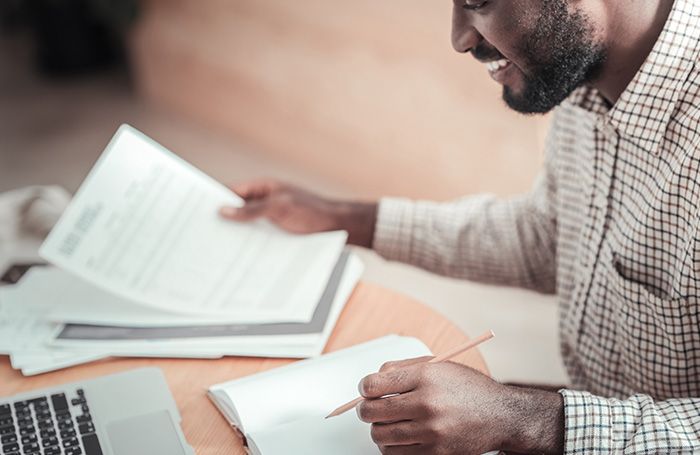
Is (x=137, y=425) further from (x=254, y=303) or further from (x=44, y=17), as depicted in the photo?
(x=44, y=17)

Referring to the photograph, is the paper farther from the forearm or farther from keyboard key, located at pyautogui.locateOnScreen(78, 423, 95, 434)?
the forearm

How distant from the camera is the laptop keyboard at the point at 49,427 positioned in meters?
1.02

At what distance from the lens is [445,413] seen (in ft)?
3.16

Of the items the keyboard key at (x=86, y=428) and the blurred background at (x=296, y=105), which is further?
the blurred background at (x=296, y=105)

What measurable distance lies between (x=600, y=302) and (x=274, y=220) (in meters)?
0.44

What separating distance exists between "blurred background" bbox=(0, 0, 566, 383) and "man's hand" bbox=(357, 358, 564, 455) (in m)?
1.08

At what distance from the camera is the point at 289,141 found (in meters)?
3.04

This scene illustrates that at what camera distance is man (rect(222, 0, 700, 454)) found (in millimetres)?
990

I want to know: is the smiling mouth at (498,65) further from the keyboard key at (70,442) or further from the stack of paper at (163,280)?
the keyboard key at (70,442)

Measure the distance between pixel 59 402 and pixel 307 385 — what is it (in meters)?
0.27

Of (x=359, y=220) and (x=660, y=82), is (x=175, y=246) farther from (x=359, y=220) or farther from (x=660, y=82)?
(x=660, y=82)

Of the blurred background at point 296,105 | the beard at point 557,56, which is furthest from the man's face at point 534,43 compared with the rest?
the blurred background at point 296,105

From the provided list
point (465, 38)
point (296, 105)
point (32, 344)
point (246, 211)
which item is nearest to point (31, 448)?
point (32, 344)

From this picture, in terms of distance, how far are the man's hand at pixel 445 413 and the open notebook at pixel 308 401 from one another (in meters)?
0.04
